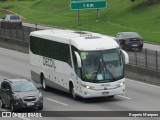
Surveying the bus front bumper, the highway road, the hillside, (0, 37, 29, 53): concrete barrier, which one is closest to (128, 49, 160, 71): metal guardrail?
the highway road

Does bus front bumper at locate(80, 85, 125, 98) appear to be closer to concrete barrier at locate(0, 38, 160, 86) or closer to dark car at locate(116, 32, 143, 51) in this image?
concrete barrier at locate(0, 38, 160, 86)

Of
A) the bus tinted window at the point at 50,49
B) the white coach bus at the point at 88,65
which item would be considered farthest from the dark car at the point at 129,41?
the white coach bus at the point at 88,65

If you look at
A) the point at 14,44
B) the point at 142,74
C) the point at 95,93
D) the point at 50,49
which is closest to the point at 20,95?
the point at 95,93

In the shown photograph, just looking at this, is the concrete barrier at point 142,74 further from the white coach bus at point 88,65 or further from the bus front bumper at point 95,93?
the bus front bumper at point 95,93

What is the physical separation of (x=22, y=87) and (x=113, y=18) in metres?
54.7

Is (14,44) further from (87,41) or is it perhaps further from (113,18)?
(113,18)

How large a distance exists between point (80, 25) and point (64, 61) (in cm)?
4753

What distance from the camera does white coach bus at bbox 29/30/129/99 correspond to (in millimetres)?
31938

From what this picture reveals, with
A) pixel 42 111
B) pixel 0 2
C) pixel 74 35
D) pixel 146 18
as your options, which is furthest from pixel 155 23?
pixel 0 2

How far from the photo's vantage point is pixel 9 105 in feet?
99.2

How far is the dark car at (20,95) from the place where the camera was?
29312 mm

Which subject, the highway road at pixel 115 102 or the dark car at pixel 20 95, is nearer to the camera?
the dark car at pixel 20 95

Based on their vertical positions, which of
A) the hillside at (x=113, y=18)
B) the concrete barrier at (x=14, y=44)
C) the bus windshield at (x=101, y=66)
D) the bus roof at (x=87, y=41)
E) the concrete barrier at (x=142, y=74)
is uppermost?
the bus roof at (x=87, y=41)

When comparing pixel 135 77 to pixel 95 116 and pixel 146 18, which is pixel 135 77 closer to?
pixel 95 116
